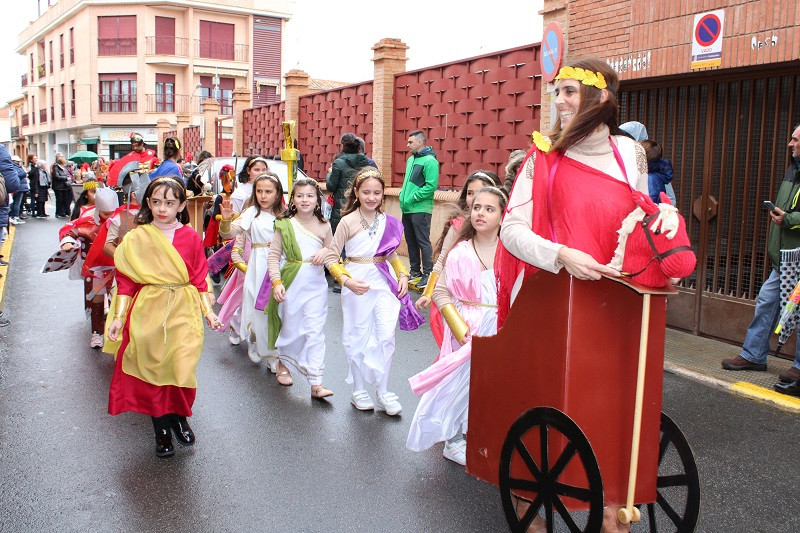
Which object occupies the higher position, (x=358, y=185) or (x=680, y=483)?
(x=358, y=185)

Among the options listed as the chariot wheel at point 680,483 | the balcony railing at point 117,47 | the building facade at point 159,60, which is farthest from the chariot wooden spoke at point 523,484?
the balcony railing at point 117,47

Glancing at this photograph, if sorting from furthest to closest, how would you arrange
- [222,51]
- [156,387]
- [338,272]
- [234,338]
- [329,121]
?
[222,51] → [329,121] → [234,338] → [338,272] → [156,387]

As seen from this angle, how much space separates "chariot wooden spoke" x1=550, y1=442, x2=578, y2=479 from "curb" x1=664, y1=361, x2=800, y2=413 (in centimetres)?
334

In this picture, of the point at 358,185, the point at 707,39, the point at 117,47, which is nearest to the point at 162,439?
the point at 358,185

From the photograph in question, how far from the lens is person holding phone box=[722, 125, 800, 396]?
609 cm

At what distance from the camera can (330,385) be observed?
634cm

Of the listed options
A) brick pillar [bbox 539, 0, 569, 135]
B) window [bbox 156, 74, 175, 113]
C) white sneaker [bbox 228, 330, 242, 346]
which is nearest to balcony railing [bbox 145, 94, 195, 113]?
window [bbox 156, 74, 175, 113]

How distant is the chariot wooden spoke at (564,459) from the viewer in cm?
303

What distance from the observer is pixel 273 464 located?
4.69 meters

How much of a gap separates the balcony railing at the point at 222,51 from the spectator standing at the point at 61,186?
24.1 metres

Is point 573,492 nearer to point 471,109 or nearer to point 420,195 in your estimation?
point 420,195

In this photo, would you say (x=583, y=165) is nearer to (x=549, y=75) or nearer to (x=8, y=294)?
(x=549, y=75)

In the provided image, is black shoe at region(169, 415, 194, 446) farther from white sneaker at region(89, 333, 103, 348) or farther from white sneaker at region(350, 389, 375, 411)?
white sneaker at region(89, 333, 103, 348)

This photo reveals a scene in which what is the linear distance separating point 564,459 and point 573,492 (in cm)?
13
